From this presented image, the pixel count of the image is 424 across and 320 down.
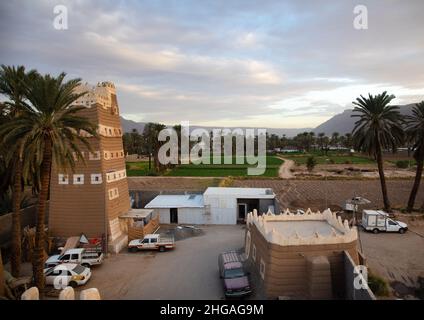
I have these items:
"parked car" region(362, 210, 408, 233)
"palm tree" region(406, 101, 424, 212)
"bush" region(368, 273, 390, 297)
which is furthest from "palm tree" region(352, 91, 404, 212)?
"bush" region(368, 273, 390, 297)

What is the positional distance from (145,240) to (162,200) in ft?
32.5

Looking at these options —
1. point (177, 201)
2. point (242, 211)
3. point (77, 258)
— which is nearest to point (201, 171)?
point (177, 201)

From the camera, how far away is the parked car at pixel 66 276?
18727mm

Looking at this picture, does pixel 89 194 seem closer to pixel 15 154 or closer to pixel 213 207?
pixel 15 154

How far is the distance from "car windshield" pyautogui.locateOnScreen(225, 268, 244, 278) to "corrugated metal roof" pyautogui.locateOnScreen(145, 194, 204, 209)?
14.2 m

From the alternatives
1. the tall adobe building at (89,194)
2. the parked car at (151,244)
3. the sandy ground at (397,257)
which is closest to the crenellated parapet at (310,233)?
the sandy ground at (397,257)

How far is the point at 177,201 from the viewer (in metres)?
34.0

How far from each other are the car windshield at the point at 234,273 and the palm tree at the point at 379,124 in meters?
22.1

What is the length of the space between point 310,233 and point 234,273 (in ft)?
16.8

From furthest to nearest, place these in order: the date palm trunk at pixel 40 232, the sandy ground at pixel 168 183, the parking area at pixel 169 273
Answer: the sandy ground at pixel 168 183 < the parking area at pixel 169 273 < the date palm trunk at pixel 40 232

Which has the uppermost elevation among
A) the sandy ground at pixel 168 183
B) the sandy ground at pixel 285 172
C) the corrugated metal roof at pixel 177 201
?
the corrugated metal roof at pixel 177 201

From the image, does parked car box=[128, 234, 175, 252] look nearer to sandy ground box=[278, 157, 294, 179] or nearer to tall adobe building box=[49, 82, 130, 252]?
tall adobe building box=[49, 82, 130, 252]

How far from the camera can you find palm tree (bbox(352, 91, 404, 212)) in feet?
108

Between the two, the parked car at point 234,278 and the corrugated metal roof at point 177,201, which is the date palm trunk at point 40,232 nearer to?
the parked car at point 234,278
